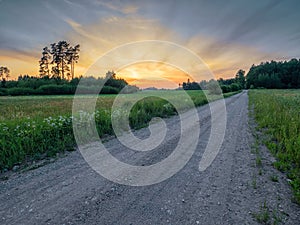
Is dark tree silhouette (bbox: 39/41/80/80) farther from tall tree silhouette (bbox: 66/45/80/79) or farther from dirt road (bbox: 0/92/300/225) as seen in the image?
dirt road (bbox: 0/92/300/225)

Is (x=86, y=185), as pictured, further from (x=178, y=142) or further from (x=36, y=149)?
(x=178, y=142)

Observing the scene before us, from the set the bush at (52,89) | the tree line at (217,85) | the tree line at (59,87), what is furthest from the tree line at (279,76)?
the bush at (52,89)

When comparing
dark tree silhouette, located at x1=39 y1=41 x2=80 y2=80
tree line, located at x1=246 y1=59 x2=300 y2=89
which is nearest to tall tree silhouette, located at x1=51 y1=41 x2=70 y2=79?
dark tree silhouette, located at x1=39 y1=41 x2=80 y2=80

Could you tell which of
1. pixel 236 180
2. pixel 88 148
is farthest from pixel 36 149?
pixel 236 180

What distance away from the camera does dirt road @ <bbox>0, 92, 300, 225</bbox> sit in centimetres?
234

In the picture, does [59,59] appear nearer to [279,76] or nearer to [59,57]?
[59,57]

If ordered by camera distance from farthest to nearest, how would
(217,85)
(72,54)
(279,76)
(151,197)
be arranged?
(279,76) < (72,54) < (217,85) < (151,197)

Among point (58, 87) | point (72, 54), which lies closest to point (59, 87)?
point (58, 87)

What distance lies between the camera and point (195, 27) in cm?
1270

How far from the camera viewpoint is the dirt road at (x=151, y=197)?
234 centimetres

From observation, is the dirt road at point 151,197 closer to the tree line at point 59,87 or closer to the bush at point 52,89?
the tree line at point 59,87

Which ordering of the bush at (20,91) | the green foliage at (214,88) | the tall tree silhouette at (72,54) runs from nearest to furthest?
the green foliage at (214,88) < the bush at (20,91) < the tall tree silhouette at (72,54)

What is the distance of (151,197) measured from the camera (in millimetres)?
2824

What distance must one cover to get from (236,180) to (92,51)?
38.2 feet
